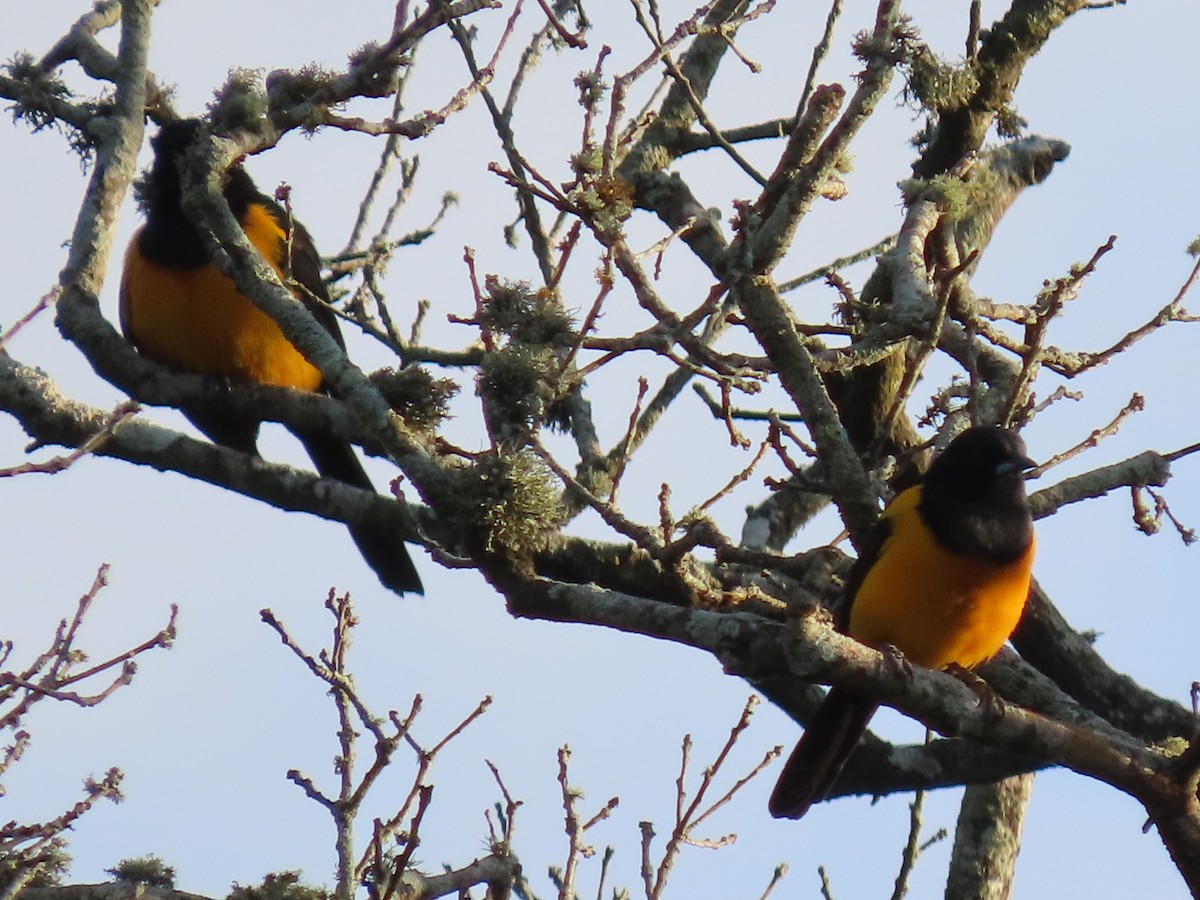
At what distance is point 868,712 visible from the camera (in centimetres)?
543

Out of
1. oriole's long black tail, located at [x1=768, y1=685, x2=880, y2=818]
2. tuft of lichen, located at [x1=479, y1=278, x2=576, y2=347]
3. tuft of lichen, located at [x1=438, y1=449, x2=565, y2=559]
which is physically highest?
tuft of lichen, located at [x1=479, y1=278, x2=576, y2=347]

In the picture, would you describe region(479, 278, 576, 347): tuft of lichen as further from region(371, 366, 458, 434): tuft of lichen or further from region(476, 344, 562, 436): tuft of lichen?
region(371, 366, 458, 434): tuft of lichen

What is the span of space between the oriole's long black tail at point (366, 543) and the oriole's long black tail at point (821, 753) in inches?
73.9

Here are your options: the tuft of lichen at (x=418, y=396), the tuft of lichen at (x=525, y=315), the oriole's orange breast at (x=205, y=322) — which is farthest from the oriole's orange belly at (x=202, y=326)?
the tuft of lichen at (x=525, y=315)

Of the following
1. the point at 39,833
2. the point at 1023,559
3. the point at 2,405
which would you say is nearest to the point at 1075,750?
the point at 1023,559

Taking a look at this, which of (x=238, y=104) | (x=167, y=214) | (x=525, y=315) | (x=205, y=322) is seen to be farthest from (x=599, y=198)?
(x=167, y=214)

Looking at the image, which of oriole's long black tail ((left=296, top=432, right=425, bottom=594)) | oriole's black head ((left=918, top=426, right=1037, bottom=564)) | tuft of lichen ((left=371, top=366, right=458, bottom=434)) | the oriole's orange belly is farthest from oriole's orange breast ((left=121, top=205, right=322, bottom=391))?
oriole's black head ((left=918, top=426, right=1037, bottom=564))

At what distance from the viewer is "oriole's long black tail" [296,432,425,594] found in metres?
6.70

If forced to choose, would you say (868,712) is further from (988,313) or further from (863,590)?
(988,313)

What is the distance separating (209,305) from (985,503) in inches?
129

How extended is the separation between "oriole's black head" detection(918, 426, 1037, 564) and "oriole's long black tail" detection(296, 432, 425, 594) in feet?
7.53

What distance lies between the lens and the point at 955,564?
517 cm

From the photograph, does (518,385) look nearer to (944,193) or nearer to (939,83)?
(944,193)

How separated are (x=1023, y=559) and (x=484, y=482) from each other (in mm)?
2167
